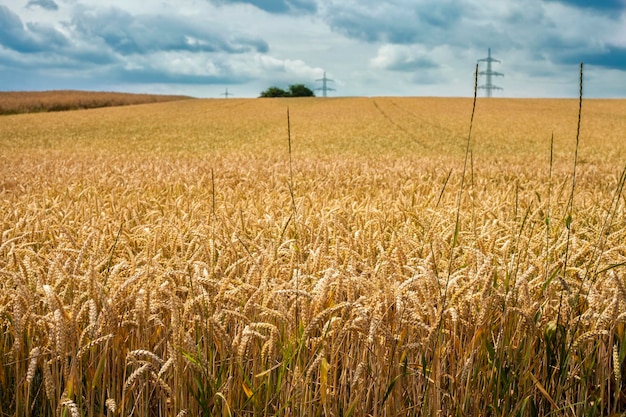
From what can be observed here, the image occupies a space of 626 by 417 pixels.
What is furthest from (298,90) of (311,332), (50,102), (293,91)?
(311,332)

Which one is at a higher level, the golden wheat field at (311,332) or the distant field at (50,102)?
the distant field at (50,102)

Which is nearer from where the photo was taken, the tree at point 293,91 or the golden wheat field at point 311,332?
the golden wheat field at point 311,332

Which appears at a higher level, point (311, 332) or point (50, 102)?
point (50, 102)

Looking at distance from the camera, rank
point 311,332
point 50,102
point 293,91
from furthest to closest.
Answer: point 293,91 < point 50,102 < point 311,332

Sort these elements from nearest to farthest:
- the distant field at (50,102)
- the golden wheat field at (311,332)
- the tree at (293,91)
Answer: the golden wheat field at (311,332), the distant field at (50,102), the tree at (293,91)

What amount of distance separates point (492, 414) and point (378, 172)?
25.1 feet

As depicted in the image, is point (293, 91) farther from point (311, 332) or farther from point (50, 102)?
point (311, 332)

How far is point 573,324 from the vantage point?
2.58 meters

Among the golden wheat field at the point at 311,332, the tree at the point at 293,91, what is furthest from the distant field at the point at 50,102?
the golden wheat field at the point at 311,332

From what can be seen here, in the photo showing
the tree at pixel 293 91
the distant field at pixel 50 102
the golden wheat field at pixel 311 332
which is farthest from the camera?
the tree at pixel 293 91

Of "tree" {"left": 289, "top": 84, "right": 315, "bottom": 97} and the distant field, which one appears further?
"tree" {"left": 289, "top": 84, "right": 315, "bottom": 97}

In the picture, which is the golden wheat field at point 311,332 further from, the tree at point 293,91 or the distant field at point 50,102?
the tree at point 293,91

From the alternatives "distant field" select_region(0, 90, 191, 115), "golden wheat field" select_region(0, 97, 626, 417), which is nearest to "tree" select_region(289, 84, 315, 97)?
"distant field" select_region(0, 90, 191, 115)

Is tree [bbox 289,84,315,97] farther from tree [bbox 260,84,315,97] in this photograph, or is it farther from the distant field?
the distant field
